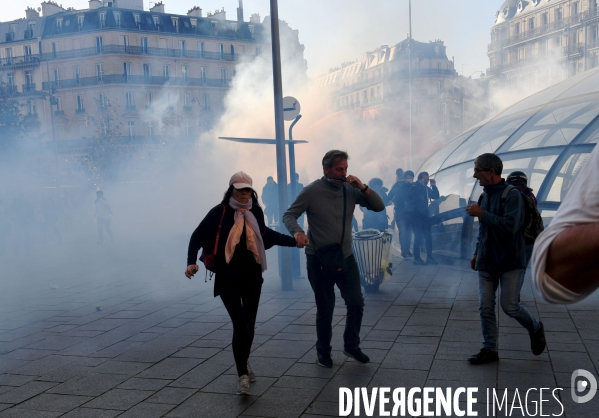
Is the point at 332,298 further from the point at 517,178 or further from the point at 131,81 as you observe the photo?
the point at 131,81

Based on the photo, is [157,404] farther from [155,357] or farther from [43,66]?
[43,66]

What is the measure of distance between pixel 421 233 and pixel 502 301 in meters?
6.95

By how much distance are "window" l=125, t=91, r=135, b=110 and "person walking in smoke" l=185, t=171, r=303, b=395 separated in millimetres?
45699

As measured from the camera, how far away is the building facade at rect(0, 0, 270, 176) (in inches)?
1588

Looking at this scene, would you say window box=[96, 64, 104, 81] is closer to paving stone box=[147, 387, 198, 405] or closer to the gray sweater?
the gray sweater

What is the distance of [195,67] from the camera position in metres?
50.2

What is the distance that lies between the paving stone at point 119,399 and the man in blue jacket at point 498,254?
8.55ft

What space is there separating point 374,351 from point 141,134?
46.9 meters

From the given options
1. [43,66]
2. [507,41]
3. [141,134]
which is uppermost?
[507,41]

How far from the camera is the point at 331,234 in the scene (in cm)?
534

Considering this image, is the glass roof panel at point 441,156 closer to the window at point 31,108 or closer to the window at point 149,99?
the window at point 31,108

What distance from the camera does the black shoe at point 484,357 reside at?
523 cm

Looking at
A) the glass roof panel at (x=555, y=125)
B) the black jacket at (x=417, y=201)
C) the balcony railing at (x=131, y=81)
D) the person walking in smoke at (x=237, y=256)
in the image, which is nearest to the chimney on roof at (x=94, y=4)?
the balcony railing at (x=131, y=81)

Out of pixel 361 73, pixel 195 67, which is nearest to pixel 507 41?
pixel 361 73
